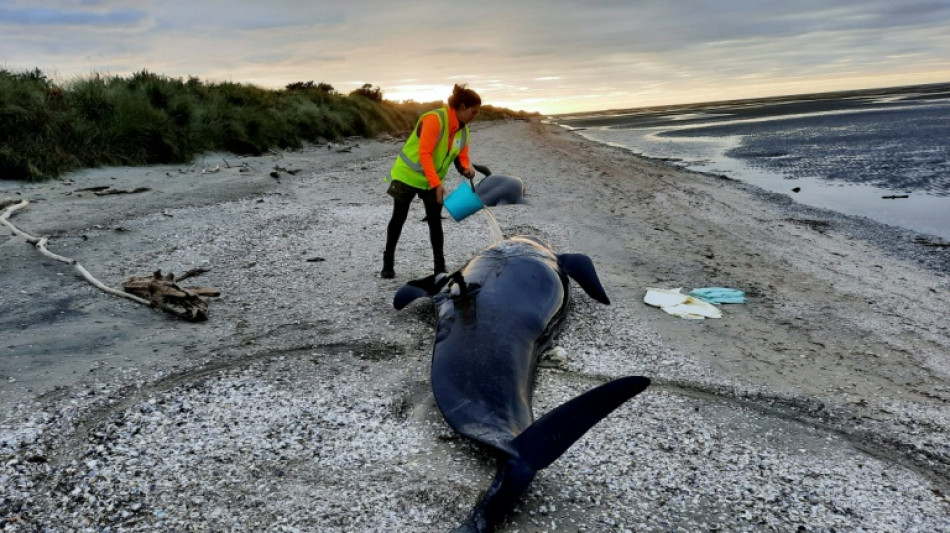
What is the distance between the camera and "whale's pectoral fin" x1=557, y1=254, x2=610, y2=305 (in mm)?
5883

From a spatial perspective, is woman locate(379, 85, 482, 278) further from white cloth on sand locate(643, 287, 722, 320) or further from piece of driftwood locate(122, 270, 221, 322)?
white cloth on sand locate(643, 287, 722, 320)

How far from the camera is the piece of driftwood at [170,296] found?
5.24 metres

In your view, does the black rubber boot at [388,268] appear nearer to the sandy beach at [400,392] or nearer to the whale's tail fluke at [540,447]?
the sandy beach at [400,392]

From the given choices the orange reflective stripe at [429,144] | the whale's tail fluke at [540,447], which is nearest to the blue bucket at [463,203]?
the orange reflective stripe at [429,144]

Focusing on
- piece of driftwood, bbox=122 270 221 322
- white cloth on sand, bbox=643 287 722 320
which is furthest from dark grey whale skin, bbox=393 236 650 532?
piece of driftwood, bbox=122 270 221 322

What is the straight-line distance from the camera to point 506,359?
380 cm

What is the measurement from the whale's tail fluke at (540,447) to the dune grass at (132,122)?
10682 mm

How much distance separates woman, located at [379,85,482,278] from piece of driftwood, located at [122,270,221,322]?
195 centimetres

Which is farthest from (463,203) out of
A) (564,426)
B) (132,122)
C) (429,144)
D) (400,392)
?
(132,122)

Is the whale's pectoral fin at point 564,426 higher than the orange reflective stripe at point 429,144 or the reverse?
the reverse

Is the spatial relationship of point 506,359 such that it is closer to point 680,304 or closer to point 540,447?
point 540,447

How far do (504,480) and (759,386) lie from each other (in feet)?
8.33

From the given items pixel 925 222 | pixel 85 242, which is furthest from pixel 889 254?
pixel 85 242

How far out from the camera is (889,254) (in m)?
9.01
